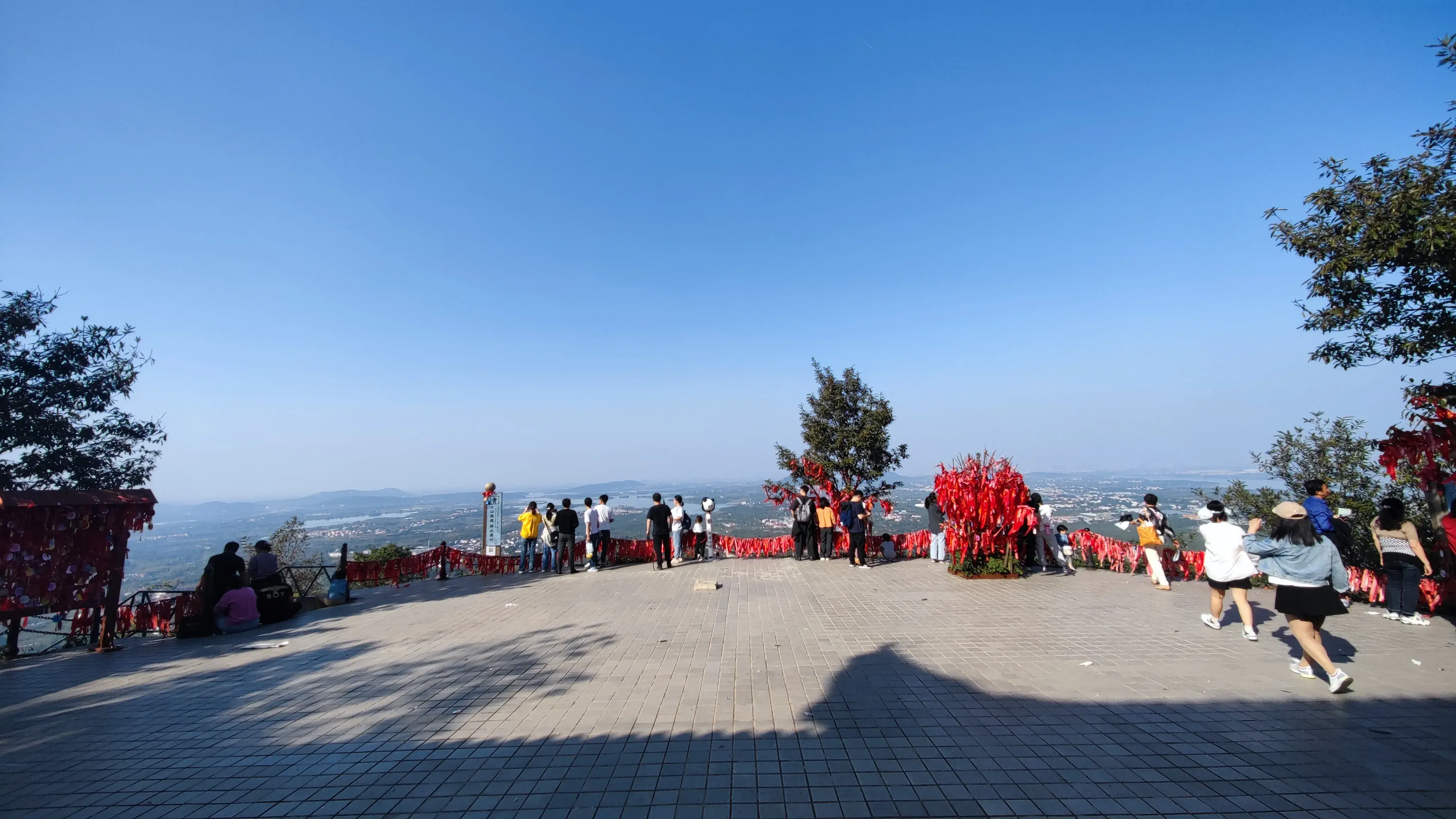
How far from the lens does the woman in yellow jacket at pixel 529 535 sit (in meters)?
12.8

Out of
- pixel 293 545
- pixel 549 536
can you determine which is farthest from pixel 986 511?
pixel 293 545

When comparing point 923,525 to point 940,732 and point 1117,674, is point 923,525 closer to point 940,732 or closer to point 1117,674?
point 1117,674

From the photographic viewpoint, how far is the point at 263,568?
29.7 feet

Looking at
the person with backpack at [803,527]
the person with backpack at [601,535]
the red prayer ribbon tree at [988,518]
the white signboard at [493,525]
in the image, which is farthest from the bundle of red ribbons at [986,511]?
the white signboard at [493,525]

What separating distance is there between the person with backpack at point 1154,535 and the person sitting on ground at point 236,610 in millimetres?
14195

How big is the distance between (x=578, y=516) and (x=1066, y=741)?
1173 centimetres

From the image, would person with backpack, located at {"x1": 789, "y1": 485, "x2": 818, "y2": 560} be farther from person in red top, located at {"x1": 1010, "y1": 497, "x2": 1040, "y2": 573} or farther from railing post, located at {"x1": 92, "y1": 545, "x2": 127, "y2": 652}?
railing post, located at {"x1": 92, "y1": 545, "x2": 127, "y2": 652}

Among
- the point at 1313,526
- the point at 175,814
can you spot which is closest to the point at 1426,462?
the point at 1313,526

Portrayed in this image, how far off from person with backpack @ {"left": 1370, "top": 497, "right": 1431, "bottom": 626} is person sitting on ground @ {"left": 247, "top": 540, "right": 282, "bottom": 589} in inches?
612

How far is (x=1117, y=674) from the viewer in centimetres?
537

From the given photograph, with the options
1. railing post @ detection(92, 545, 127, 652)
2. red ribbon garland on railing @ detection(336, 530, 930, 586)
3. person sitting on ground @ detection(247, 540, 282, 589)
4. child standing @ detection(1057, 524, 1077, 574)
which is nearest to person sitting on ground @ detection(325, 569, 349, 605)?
person sitting on ground @ detection(247, 540, 282, 589)

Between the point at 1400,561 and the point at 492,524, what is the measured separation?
Answer: 633 inches

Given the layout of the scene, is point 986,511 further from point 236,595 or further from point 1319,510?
point 236,595

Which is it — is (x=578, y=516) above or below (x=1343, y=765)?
above
